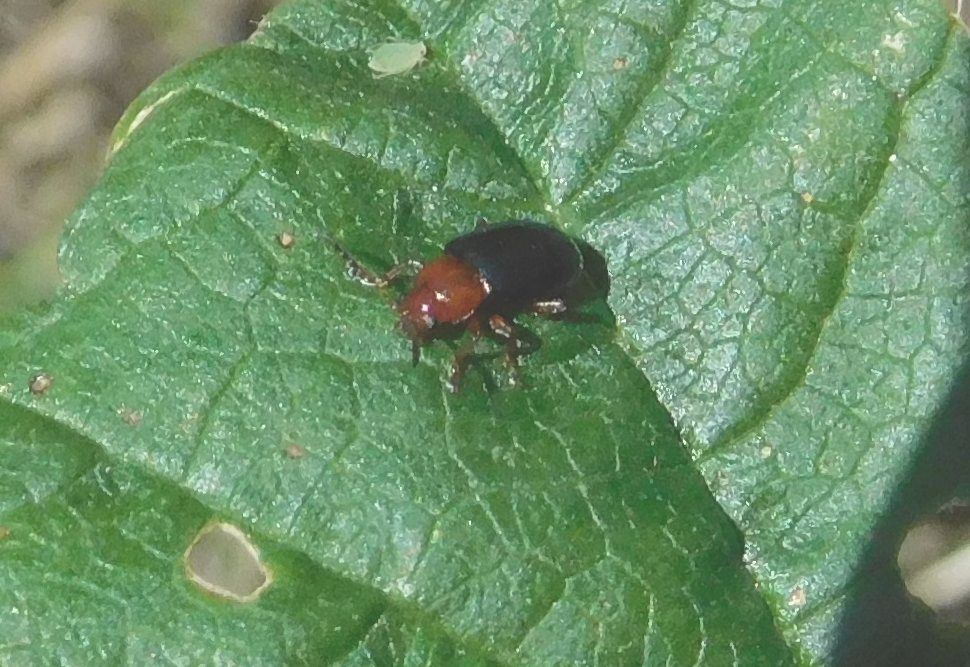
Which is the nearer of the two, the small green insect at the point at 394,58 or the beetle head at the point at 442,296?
the beetle head at the point at 442,296

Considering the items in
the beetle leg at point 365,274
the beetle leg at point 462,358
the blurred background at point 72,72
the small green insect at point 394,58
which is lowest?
the blurred background at point 72,72

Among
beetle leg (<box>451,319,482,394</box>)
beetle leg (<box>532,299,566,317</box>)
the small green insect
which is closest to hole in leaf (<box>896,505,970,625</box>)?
beetle leg (<box>532,299,566,317</box>)

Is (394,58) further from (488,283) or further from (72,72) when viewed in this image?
(72,72)

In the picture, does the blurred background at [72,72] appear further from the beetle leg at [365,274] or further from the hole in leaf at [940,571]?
the hole in leaf at [940,571]

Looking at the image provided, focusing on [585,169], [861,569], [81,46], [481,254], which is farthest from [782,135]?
[81,46]

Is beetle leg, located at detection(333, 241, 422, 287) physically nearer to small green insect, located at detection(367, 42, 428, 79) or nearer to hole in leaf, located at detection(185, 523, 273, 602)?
small green insect, located at detection(367, 42, 428, 79)

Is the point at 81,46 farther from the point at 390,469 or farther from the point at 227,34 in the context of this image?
the point at 390,469

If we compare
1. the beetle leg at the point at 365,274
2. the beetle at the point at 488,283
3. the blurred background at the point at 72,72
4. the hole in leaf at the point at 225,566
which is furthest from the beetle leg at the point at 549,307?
the blurred background at the point at 72,72
